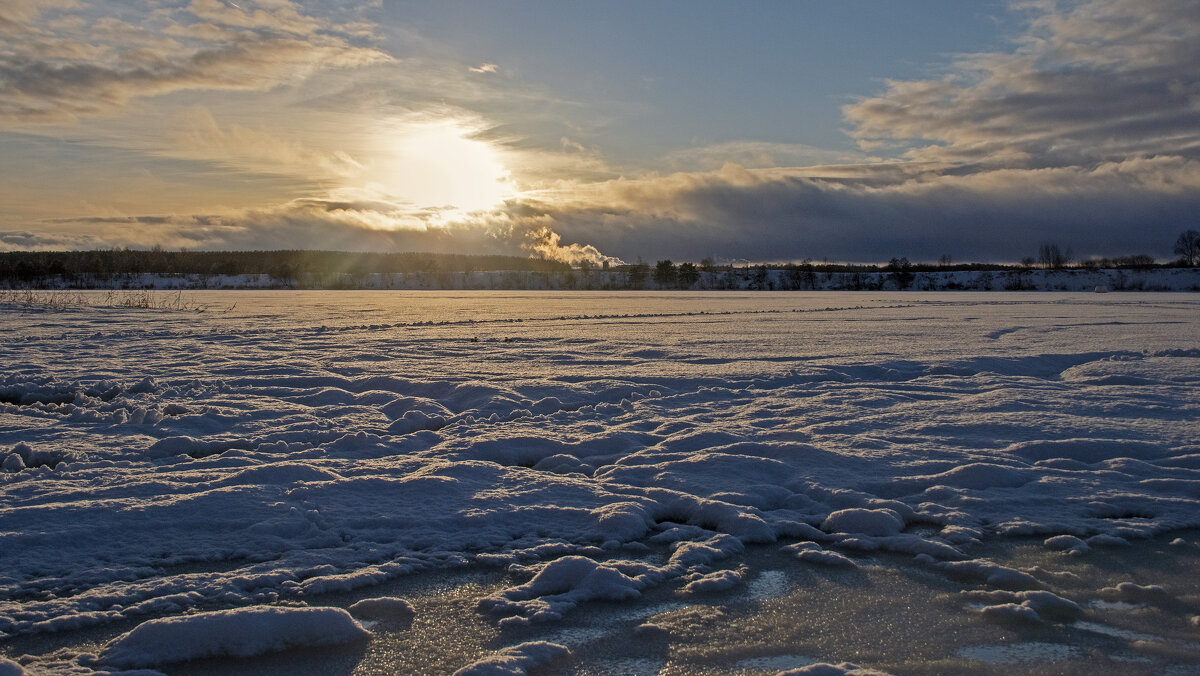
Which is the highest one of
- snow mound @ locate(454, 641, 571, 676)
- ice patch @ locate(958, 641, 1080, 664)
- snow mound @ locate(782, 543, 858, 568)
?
snow mound @ locate(454, 641, 571, 676)

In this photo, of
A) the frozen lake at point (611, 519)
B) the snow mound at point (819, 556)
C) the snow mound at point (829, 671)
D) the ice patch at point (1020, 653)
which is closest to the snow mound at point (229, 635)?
the frozen lake at point (611, 519)

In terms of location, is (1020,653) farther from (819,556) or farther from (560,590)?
(560,590)

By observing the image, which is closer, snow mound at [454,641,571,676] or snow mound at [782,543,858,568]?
snow mound at [454,641,571,676]

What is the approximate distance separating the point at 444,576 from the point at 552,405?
4.37 m

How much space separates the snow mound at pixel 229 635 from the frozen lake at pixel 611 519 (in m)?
0.01

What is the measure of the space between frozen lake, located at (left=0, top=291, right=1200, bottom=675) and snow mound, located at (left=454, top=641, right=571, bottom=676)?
0.08 ft

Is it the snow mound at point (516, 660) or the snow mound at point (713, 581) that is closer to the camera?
the snow mound at point (516, 660)

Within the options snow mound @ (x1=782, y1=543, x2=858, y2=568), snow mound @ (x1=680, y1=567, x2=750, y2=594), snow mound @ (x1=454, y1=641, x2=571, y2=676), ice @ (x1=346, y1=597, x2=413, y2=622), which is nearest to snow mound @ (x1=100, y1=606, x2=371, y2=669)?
ice @ (x1=346, y1=597, x2=413, y2=622)

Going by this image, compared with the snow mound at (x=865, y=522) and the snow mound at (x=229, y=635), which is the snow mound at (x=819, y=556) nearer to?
the snow mound at (x=865, y=522)

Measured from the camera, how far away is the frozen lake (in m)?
3.00

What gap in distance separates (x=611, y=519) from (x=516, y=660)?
1.75m

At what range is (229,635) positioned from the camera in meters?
2.96

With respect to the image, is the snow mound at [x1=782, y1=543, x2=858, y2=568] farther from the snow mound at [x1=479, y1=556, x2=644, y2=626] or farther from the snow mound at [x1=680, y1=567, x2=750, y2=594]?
the snow mound at [x1=479, y1=556, x2=644, y2=626]

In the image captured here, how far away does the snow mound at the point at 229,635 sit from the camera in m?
2.86
